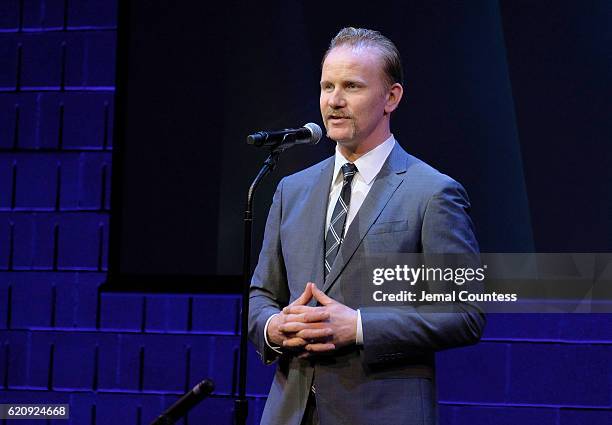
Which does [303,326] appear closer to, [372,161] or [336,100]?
[372,161]

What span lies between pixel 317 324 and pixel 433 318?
289mm

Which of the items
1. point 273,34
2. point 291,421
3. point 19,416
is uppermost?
point 273,34

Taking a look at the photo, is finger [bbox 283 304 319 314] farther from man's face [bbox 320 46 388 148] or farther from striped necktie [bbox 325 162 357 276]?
man's face [bbox 320 46 388 148]

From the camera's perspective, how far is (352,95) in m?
2.31

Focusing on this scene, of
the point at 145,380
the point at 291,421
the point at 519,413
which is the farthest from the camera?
the point at 145,380

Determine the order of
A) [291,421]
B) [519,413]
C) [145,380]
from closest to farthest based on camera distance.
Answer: [291,421] < [519,413] < [145,380]

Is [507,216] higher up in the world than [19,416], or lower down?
higher up

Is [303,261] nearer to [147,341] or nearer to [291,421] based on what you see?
[291,421]

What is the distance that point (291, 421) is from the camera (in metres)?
2.15

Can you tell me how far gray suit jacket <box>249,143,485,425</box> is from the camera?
210cm

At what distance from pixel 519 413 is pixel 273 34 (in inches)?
66.8

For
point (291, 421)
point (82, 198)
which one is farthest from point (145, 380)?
point (291, 421)

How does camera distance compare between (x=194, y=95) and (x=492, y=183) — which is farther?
(x=194, y=95)

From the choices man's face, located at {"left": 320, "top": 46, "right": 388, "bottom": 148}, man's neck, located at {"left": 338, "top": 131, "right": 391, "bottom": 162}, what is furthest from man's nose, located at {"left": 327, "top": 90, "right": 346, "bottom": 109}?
man's neck, located at {"left": 338, "top": 131, "right": 391, "bottom": 162}
